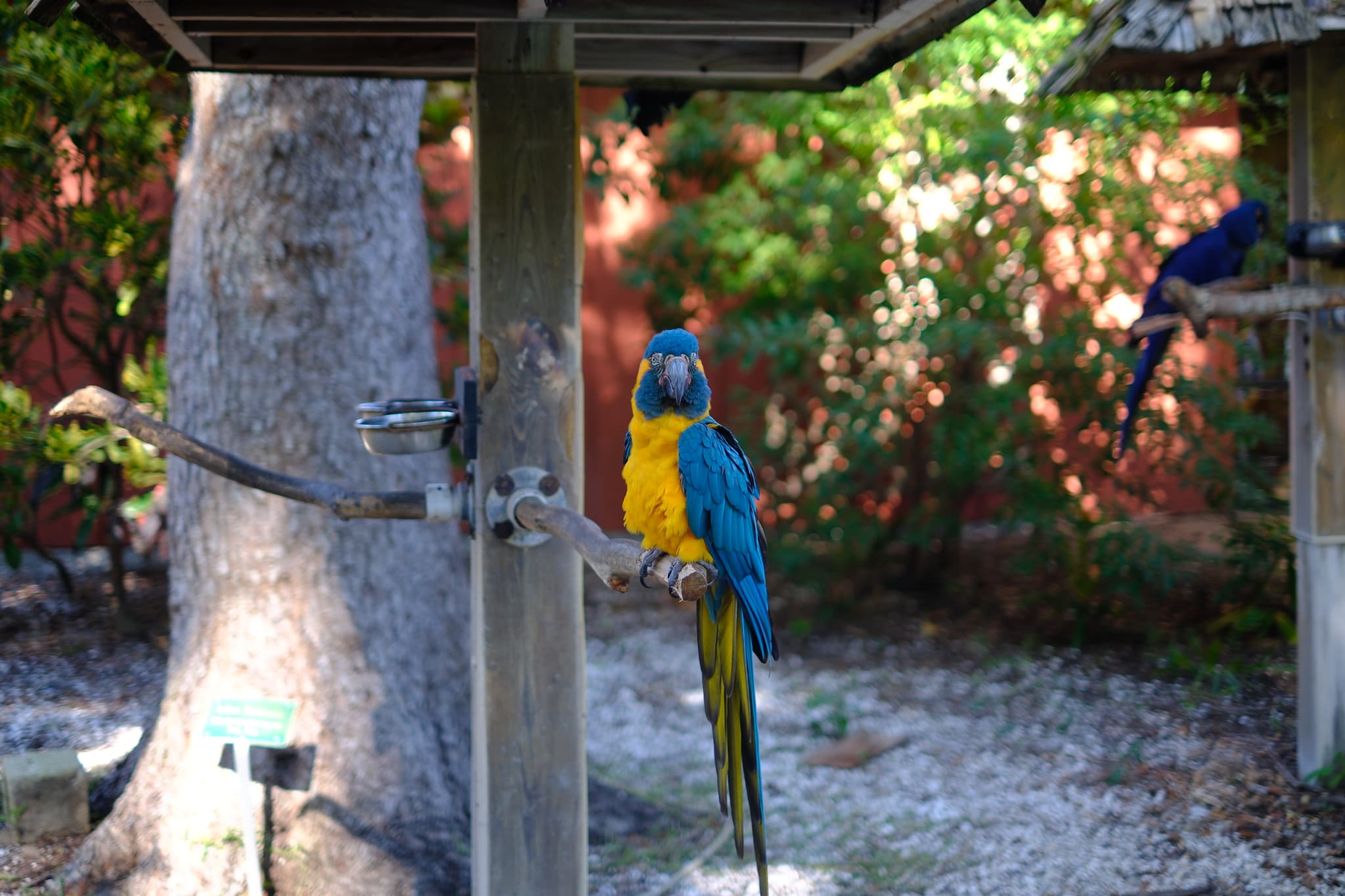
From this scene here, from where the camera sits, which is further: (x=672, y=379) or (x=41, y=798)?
(x=41, y=798)

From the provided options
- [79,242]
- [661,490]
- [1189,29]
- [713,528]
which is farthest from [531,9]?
[79,242]

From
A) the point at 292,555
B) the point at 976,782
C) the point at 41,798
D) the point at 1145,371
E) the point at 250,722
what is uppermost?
the point at 1145,371

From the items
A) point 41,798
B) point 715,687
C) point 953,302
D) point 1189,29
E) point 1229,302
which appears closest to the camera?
point 715,687

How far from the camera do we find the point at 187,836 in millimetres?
2961

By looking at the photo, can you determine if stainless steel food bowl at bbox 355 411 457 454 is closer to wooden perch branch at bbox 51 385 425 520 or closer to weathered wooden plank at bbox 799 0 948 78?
wooden perch branch at bbox 51 385 425 520

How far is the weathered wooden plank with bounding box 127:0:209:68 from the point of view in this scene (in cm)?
214

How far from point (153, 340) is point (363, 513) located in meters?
2.66

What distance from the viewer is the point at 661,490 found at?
82.7 inches

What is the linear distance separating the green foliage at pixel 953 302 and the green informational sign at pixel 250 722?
3102 millimetres

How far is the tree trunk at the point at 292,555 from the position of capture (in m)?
3.02

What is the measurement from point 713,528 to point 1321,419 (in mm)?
2523

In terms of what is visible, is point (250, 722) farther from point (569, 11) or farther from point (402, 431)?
point (569, 11)

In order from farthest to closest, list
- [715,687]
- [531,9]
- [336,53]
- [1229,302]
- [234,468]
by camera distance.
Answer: [1229,302] → [336,53] → [234,468] → [531,9] → [715,687]

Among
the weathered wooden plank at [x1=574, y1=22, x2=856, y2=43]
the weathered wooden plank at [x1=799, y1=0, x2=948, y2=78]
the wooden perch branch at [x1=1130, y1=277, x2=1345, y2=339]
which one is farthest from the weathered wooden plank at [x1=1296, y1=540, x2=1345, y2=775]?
the weathered wooden plank at [x1=574, y1=22, x2=856, y2=43]
